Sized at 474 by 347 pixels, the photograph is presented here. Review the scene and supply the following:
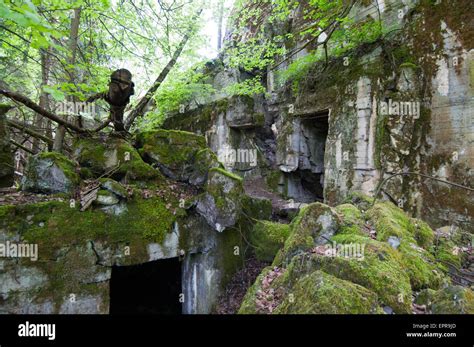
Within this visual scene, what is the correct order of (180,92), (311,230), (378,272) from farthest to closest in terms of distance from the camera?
(180,92) → (311,230) → (378,272)

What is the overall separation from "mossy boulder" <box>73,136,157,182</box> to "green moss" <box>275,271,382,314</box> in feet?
11.6

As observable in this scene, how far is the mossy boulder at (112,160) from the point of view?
4.99 meters

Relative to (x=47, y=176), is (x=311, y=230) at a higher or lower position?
lower

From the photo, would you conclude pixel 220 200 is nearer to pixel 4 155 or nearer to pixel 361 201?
pixel 361 201

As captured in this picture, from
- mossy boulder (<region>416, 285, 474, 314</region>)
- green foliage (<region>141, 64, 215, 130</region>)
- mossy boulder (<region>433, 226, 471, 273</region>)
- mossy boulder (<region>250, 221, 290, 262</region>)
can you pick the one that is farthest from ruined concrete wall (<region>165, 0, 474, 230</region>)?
green foliage (<region>141, 64, 215, 130</region>)

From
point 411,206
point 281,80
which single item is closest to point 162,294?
point 411,206

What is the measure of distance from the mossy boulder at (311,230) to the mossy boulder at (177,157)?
2.15 metres

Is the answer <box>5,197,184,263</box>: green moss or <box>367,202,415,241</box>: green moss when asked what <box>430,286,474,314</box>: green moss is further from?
<box>5,197,184,263</box>: green moss

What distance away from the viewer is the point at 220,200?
4945 mm

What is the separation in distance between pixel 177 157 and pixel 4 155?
9.11 ft

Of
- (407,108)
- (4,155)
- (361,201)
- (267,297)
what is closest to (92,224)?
(4,155)

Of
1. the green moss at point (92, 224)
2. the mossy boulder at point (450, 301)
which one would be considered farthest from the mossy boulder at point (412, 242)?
the green moss at point (92, 224)

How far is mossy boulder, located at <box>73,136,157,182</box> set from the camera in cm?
Answer: 499

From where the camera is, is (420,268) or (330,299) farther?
(420,268)
